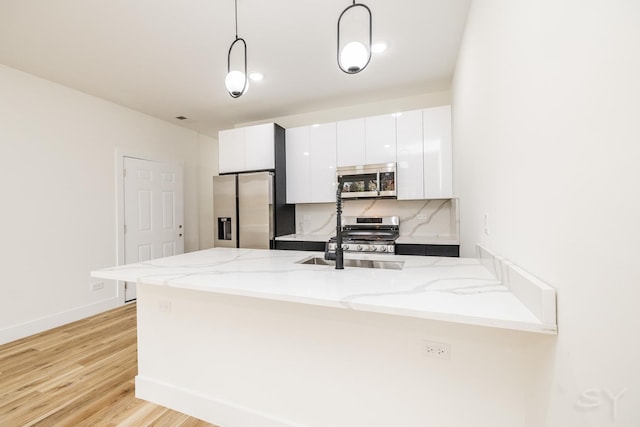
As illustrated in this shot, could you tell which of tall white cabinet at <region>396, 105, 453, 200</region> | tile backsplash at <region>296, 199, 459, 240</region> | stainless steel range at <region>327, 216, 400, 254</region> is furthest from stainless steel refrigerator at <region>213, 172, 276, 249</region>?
tall white cabinet at <region>396, 105, 453, 200</region>

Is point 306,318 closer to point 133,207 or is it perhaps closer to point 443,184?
point 443,184

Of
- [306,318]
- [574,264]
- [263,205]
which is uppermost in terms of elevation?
[263,205]

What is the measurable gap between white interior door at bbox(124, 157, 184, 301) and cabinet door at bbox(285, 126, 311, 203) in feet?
6.26

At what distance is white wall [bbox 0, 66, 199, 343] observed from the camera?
278cm

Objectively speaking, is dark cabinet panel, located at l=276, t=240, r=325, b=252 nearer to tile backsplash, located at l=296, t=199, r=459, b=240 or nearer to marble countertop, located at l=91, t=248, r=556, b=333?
tile backsplash, located at l=296, t=199, r=459, b=240

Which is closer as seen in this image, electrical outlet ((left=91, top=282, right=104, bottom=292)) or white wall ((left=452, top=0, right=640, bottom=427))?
white wall ((left=452, top=0, right=640, bottom=427))

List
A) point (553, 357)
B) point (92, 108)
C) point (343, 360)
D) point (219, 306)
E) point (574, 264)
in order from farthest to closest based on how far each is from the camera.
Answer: point (92, 108) < point (219, 306) < point (343, 360) < point (553, 357) < point (574, 264)

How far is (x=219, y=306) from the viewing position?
169cm

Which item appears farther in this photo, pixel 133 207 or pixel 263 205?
pixel 133 207

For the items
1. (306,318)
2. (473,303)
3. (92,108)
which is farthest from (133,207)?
(473,303)

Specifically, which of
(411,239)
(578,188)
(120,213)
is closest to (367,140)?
(411,239)

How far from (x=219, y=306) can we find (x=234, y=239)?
7.29 feet

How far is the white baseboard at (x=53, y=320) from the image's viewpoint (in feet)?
9.04

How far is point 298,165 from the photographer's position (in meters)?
3.85
